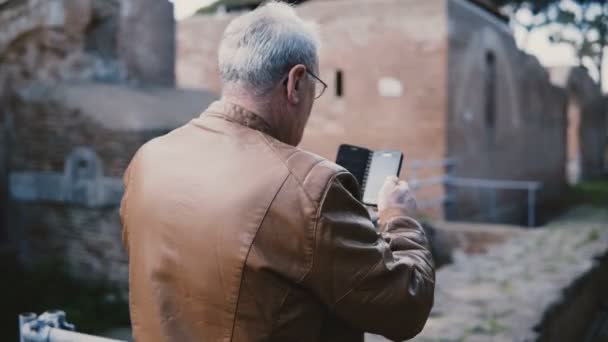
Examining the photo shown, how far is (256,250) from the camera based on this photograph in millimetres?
1363

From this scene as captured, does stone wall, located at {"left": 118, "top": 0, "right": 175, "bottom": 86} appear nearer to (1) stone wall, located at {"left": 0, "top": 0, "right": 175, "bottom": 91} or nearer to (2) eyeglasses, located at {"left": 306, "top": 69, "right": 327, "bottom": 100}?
(1) stone wall, located at {"left": 0, "top": 0, "right": 175, "bottom": 91}

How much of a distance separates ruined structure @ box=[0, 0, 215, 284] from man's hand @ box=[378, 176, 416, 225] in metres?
4.56

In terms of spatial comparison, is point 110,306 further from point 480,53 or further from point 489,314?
point 480,53

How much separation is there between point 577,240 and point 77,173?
16.8ft

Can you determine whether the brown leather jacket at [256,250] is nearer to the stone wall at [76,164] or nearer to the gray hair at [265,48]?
the gray hair at [265,48]

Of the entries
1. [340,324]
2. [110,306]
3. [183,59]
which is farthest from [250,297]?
[183,59]

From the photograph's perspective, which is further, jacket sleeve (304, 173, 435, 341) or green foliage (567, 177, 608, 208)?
green foliage (567, 177, 608, 208)

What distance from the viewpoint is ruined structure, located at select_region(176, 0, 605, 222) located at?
10.1 meters

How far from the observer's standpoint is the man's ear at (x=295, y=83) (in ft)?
4.80

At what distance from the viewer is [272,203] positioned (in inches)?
53.8

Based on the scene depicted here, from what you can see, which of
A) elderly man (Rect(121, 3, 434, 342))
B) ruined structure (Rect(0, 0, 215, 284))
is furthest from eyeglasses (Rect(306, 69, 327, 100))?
ruined structure (Rect(0, 0, 215, 284))

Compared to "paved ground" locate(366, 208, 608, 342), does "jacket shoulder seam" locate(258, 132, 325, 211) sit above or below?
above

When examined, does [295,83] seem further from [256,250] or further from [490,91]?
[490,91]

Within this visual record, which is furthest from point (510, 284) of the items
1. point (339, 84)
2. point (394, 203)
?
point (339, 84)
